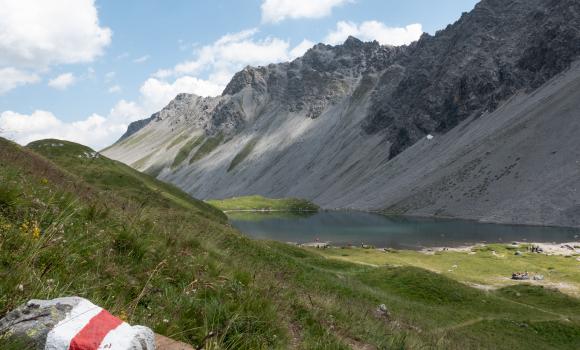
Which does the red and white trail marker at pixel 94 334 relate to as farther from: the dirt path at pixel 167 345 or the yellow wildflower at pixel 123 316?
the yellow wildflower at pixel 123 316

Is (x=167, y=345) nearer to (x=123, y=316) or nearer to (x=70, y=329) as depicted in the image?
(x=123, y=316)

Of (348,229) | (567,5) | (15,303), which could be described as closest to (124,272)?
(15,303)

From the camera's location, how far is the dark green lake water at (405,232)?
89.6 metres

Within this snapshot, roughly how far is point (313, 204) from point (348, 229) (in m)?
81.0

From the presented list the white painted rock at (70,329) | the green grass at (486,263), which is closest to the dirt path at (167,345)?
the white painted rock at (70,329)

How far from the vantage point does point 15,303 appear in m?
4.59

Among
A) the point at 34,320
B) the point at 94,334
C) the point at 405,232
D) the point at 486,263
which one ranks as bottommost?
the point at 405,232

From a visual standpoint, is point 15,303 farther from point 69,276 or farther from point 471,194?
point 471,194

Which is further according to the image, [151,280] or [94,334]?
[151,280]

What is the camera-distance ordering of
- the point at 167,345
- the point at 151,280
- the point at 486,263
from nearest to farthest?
1. the point at 167,345
2. the point at 151,280
3. the point at 486,263

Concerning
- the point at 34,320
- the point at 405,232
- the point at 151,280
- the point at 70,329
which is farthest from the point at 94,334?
the point at 405,232

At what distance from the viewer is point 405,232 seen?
107125mm

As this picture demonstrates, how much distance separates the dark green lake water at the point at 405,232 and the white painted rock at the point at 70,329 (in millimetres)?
85429

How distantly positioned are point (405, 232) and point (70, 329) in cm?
10812
